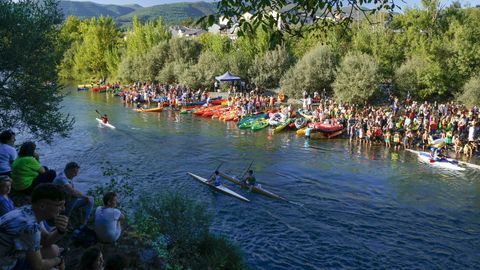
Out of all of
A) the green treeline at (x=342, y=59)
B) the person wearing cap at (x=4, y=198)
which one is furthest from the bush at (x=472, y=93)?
the person wearing cap at (x=4, y=198)

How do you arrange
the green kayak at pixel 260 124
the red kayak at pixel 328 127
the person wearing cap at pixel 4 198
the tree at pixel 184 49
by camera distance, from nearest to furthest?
the person wearing cap at pixel 4 198 → the red kayak at pixel 328 127 → the green kayak at pixel 260 124 → the tree at pixel 184 49

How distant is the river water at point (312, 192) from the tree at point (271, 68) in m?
17.6

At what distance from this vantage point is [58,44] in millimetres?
16562

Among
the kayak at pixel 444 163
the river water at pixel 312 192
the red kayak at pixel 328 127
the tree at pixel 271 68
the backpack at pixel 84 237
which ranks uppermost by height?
the tree at pixel 271 68

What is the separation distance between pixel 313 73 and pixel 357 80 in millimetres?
6307

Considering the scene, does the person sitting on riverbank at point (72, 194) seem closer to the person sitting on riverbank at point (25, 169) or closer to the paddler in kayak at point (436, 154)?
the person sitting on riverbank at point (25, 169)

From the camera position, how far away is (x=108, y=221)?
772cm

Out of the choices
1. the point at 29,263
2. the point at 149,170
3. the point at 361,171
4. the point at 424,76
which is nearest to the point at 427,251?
the point at 361,171

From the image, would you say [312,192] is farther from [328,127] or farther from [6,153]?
[6,153]

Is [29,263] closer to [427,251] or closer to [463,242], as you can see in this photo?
[427,251]

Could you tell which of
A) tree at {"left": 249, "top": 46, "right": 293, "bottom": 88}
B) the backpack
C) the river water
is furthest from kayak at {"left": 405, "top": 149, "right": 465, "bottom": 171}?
tree at {"left": 249, "top": 46, "right": 293, "bottom": 88}

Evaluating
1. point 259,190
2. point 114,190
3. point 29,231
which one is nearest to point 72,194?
point 114,190

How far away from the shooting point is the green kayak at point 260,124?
33.9m

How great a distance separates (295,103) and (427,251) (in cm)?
3164
